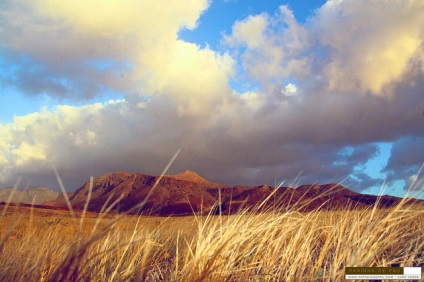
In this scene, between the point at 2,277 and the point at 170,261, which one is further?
the point at 170,261

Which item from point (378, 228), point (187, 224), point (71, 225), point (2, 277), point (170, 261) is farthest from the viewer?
point (71, 225)

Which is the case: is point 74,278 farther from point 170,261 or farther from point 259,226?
point 170,261

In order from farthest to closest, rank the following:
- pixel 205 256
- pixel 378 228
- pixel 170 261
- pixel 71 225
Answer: pixel 71 225 < pixel 170 261 < pixel 378 228 < pixel 205 256

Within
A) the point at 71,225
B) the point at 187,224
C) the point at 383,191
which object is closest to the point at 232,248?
the point at 383,191

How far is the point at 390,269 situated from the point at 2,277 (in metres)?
3.15

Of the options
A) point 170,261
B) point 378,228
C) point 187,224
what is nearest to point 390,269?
point 378,228

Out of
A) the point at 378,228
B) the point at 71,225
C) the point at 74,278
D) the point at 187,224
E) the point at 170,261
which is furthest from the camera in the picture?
the point at 71,225

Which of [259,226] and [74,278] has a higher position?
[259,226]

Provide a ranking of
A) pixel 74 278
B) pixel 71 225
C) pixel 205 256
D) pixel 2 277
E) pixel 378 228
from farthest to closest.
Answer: pixel 71 225 < pixel 378 228 < pixel 205 256 < pixel 2 277 < pixel 74 278

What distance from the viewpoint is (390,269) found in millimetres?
3348

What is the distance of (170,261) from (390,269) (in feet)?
10.1

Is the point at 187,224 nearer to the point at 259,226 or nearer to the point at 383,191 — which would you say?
the point at 259,226

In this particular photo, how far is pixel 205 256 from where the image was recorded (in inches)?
145

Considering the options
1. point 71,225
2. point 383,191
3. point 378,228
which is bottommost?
point 71,225
